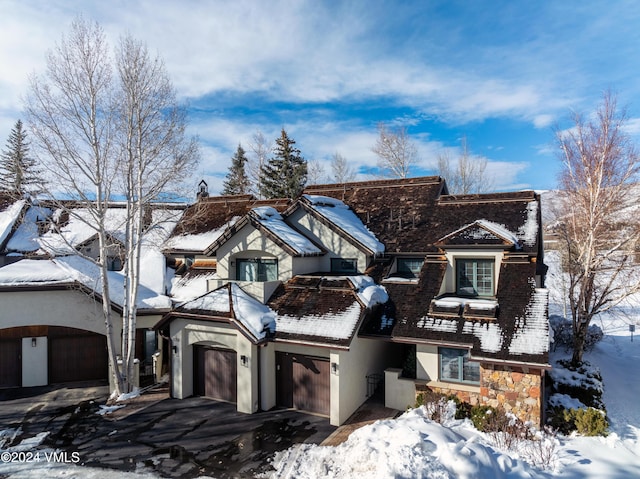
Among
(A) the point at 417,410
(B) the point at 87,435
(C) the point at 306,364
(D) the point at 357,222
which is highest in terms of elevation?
(D) the point at 357,222

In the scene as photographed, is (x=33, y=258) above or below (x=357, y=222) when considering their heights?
below

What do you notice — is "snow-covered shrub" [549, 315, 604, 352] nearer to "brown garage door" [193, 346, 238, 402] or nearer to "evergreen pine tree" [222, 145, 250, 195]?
"brown garage door" [193, 346, 238, 402]

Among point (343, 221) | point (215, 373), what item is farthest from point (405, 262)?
point (215, 373)

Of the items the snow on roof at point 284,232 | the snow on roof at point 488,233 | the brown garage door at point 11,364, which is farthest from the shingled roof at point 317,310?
the brown garage door at point 11,364

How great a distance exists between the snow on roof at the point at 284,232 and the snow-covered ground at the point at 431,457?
23.4 feet

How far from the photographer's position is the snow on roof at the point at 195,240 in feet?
62.5

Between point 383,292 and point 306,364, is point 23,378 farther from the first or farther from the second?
point 383,292

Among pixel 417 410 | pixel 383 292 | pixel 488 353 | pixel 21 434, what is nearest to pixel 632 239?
pixel 488 353

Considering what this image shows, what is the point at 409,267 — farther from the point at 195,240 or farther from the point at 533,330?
the point at 195,240

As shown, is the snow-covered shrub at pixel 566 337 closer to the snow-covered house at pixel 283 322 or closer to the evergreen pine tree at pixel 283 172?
the snow-covered house at pixel 283 322

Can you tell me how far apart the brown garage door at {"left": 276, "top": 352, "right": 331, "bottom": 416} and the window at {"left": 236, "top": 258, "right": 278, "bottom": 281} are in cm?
358

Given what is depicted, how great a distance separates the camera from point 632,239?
14.7 meters

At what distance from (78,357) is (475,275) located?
1669cm

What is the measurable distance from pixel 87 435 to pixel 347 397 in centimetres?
795
